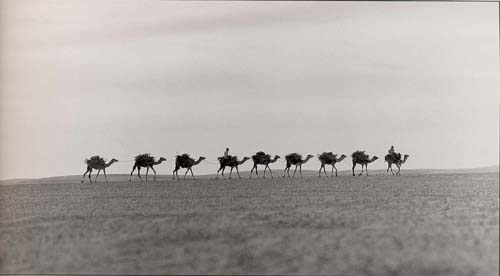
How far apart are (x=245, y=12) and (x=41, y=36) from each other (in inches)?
85.4

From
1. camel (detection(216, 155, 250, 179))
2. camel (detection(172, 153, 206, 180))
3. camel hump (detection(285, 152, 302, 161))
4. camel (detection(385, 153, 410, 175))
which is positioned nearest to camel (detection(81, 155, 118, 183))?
camel (detection(172, 153, 206, 180))

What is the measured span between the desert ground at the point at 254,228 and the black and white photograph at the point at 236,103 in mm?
31

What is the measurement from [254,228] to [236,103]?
1.44 metres

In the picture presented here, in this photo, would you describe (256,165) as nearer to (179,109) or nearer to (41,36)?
(179,109)

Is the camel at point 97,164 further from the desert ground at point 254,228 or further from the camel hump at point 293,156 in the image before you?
the camel hump at point 293,156

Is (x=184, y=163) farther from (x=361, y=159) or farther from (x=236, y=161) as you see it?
(x=361, y=159)

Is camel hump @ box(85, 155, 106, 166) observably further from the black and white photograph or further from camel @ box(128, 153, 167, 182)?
camel @ box(128, 153, 167, 182)

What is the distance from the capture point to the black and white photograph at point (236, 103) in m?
6.07

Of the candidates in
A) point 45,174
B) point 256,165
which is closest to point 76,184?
point 45,174

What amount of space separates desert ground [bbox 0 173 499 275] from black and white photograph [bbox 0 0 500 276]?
0.10ft

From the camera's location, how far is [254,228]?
5.64 meters

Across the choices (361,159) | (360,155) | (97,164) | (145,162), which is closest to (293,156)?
(360,155)

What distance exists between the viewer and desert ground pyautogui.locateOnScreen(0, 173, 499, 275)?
5320 millimetres

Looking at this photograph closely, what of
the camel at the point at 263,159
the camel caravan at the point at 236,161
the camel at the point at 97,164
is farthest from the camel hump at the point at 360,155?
the camel at the point at 97,164
